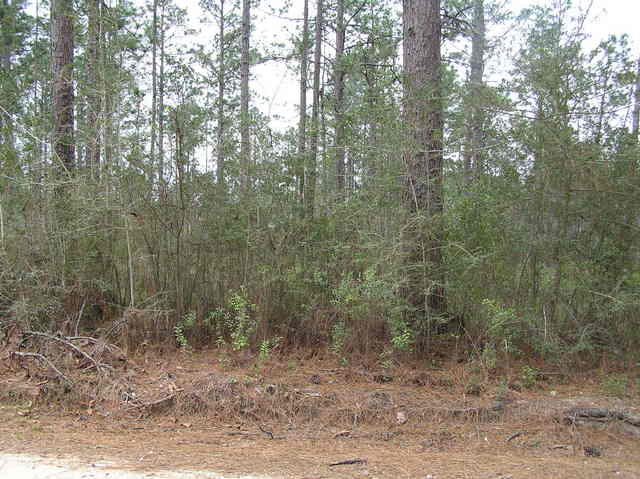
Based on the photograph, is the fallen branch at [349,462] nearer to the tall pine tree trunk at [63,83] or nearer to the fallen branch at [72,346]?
the fallen branch at [72,346]

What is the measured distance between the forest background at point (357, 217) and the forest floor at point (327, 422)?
0.57 metres

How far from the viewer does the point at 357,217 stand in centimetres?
→ 669

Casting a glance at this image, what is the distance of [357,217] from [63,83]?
620 centimetres

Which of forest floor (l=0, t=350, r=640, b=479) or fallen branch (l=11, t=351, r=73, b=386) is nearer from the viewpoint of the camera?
forest floor (l=0, t=350, r=640, b=479)

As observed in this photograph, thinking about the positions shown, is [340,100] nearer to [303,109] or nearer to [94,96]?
[303,109]

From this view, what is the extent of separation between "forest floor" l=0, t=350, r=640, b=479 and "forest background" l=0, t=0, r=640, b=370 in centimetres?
57

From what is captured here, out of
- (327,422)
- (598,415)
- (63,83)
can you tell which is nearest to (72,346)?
(327,422)

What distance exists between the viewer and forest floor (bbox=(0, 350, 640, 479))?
13.9 feet

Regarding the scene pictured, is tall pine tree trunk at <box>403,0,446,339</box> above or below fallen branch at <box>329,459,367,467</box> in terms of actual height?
above

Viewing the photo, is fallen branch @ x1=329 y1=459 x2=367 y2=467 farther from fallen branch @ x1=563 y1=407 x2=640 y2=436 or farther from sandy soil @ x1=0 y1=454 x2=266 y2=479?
fallen branch @ x1=563 y1=407 x2=640 y2=436

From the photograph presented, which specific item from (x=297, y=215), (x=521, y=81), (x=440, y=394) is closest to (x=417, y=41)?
(x=521, y=81)

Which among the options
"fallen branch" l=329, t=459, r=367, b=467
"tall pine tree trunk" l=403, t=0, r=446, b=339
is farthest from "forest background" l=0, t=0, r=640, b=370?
"fallen branch" l=329, t=459, r=367, b=467

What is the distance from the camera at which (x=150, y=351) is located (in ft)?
23.0

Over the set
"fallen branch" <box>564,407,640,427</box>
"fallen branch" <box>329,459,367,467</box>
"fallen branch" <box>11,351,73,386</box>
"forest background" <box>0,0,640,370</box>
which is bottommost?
"fallen branch" <box>329,459,367,467</box>
